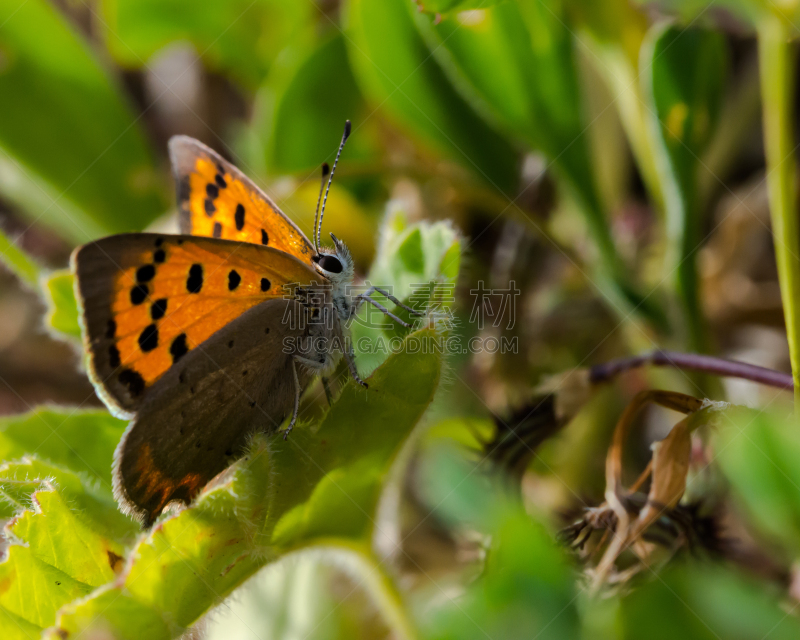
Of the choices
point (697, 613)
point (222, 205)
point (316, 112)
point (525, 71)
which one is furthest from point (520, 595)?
point (316, 112)

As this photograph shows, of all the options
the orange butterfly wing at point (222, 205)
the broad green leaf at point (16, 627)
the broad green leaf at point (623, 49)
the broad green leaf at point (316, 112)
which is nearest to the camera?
the broad green leaf at point (16, 627)

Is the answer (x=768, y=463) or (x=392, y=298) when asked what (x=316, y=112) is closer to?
(x=392, y=298)

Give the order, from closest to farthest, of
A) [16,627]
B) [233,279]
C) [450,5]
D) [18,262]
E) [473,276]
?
[16,627] → [450,5] → [233,279] → [18,262] → [473,276]

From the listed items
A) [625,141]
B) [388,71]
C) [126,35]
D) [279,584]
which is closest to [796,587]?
[279,584]

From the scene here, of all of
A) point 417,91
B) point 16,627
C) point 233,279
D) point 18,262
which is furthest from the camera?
point 417,91

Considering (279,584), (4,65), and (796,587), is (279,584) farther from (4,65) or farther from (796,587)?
(4,65)

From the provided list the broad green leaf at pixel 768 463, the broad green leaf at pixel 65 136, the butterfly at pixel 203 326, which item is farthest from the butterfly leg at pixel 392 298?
the broad green leaf at pixel 65 136

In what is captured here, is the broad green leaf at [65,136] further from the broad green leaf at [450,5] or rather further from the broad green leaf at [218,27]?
the broad green leaf at [450,5]

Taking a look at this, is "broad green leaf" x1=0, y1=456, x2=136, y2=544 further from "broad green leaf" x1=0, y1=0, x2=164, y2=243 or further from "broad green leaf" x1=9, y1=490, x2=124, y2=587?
"broad green leaf" x1=0, y1=0, x2=164, y2=243
